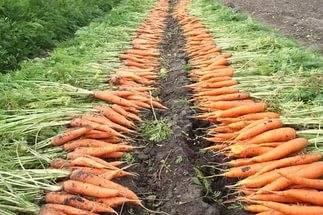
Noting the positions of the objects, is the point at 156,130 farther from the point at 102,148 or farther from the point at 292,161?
the point at 292,161

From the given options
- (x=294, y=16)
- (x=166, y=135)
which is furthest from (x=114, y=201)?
(x=294, y=16)

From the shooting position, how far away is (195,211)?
3842 mm

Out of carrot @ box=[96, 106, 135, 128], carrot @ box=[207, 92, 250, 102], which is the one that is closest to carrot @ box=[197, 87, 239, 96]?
carrot @ box=[207, 92, 250, 102]

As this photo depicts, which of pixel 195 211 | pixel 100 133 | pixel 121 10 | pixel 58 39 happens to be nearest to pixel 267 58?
pixel 100 133

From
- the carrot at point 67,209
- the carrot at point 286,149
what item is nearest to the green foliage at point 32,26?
the carrot at point 67,209

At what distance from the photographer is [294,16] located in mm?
13016

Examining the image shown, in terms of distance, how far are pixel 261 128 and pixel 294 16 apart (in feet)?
29.6

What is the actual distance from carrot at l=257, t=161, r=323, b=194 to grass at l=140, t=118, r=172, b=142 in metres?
1.47

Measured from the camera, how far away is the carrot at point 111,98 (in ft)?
18.9

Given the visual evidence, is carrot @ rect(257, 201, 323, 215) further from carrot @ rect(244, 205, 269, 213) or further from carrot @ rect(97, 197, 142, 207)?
carrot @ rect(97, 197, 142, 207)

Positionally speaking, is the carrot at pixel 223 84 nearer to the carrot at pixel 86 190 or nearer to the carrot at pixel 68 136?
the carrot at pixel 68 136

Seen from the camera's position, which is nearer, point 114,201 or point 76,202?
point 76,202

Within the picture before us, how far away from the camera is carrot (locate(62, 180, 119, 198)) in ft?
13.1

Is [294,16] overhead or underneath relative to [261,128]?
underneath
